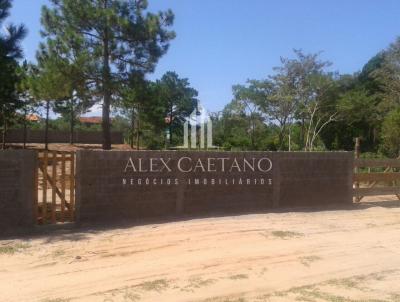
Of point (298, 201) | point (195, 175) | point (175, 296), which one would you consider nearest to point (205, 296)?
point (175, 296)

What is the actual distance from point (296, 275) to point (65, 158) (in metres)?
4.92

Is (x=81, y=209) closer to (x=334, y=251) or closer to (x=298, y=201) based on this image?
(x=334, y=251)

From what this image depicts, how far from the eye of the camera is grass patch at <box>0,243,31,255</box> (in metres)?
7.33

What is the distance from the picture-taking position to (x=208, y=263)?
6.87 meters

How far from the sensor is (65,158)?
903cm

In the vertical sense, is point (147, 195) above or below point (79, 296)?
above

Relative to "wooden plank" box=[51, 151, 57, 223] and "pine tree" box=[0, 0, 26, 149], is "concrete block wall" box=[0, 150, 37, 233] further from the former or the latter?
"pine tree" box=[0, 0, 26, 149]

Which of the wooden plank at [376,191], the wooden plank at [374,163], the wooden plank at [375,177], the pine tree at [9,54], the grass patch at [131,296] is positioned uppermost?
the pine tree at [9,54]

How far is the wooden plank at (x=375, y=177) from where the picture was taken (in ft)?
44.2

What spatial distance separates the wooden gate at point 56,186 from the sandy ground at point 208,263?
450 mm

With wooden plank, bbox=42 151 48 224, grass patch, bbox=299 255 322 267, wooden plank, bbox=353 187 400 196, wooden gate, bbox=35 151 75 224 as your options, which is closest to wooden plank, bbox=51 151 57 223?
wooden gate, bbox=35 151 75 224

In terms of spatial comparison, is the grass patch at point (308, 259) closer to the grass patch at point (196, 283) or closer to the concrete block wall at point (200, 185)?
the grass patch at point (196, 283)

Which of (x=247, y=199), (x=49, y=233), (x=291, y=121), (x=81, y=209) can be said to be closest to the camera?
(x=49, y=233)

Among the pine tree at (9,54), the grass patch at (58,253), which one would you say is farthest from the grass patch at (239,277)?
the pine tree at (9,54)
